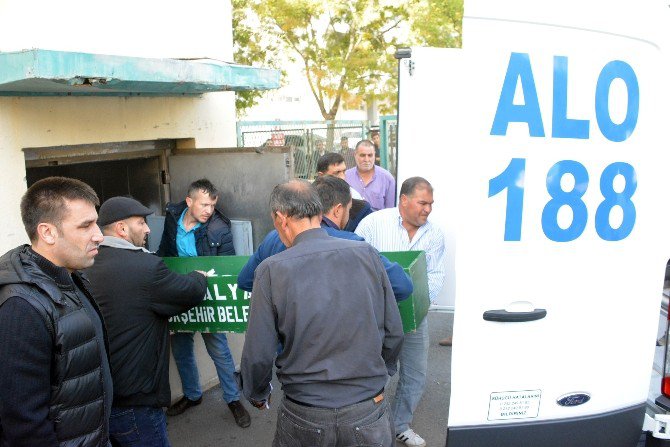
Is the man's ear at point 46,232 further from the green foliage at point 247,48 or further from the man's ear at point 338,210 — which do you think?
the green foliage at point 247,48

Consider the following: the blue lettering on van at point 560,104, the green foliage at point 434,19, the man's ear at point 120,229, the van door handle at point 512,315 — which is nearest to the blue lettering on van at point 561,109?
the blue lettering on van at point 560,104

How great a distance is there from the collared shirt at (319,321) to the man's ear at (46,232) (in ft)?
2.48

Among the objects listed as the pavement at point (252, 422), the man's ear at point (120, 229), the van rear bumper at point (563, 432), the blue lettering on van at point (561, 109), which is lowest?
the pavement at point (252, 422)

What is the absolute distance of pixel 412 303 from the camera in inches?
128

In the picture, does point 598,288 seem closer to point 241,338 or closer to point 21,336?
point 21,336

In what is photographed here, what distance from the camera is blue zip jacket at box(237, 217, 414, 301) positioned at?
2.85 metres

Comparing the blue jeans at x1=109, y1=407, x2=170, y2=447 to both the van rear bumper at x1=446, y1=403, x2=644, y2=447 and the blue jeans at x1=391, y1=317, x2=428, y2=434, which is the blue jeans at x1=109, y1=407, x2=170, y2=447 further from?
the blue jeans at x1=391, y1=317, x2=428, y2=434

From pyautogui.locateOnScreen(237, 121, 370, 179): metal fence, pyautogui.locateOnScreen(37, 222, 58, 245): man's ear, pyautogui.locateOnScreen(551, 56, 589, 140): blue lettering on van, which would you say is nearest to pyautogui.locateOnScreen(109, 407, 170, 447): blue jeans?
pyautogui.locateOnScreen(37, 222, 58, 245): man's ear

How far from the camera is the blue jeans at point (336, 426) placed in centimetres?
250

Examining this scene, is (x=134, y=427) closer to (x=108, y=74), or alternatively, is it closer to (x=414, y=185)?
(x=108, y=74)

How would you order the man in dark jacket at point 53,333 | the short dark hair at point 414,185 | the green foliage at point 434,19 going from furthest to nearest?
1. the green foliage at point 434,19
2. the short dark hair at point 414,185
3. the man in dark jacket at point 53,333

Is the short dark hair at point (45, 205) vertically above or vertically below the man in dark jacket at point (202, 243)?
above

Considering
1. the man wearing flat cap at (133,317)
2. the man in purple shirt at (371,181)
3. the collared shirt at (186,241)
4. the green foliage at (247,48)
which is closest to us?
the man wearing flat cap at (133,317)

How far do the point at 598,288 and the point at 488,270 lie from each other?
45cm
